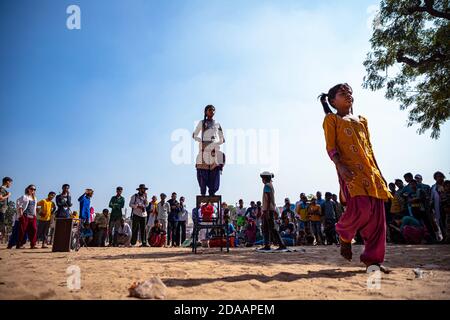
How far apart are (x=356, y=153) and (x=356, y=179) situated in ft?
1.16

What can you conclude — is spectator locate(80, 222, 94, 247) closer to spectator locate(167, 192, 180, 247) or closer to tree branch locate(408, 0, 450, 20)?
spectator locate(167, 192, 180, 247)

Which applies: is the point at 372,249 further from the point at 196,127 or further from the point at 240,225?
the point at 240,225

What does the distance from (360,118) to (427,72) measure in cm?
1009

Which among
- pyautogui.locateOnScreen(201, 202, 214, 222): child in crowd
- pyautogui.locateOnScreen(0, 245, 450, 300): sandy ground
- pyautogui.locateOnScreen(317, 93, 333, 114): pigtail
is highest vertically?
pyautogui.locateOnScreen(317, 93, 333, 114): pigtail

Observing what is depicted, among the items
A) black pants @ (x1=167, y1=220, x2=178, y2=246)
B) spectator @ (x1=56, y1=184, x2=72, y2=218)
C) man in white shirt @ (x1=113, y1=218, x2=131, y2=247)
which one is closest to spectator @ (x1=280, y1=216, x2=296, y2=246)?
black pants @ (x1=167, y1=220, x2=178, y2=246)

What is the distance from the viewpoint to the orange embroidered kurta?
3.58 m

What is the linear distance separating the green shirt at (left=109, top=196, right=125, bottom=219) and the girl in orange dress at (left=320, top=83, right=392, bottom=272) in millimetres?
10017

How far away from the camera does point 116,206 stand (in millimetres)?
11781

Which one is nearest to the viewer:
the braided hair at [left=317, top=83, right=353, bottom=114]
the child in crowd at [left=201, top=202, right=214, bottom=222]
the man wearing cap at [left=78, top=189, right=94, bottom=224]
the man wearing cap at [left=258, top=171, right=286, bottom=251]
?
the braided hair at [left=317, top=83, right=353, bottom=114]

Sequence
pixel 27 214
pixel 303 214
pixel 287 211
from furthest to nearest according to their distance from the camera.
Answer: pixel 287 211 → pixel 303 214 → pixel 27 214

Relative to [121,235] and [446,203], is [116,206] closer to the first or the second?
[121,235]

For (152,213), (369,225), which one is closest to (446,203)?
(369,225)

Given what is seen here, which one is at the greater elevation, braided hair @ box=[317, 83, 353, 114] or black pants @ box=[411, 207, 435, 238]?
braided hair @ box=[317, 83, 353, 114]
